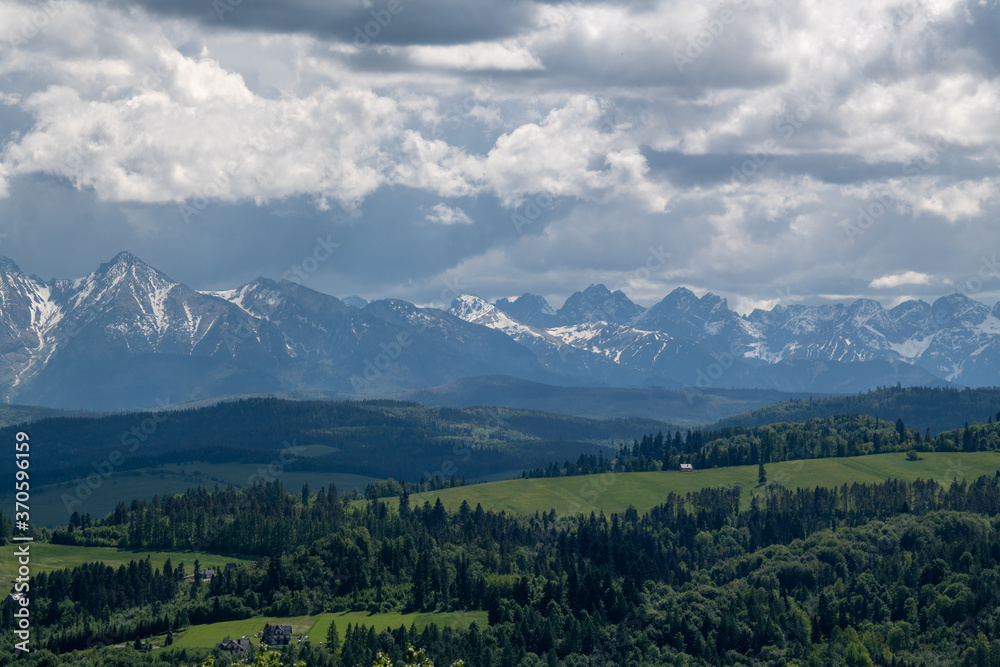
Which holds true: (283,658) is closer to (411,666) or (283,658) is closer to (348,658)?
(348,658)

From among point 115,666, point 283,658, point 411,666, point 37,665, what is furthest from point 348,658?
point 411,666

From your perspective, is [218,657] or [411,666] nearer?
[411,666]

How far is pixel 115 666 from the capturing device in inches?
7726

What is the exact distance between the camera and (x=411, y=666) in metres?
91.8

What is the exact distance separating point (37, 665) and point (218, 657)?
30.3 m

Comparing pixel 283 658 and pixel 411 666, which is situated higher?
pixel 411 666

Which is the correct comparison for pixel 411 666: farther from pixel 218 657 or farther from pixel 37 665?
pixel 37 665

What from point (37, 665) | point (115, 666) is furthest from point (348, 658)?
point (37, 665)

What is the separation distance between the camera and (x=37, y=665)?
19825 cm

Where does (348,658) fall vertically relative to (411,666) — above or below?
below

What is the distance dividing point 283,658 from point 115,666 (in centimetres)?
2732

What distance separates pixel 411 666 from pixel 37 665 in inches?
5153

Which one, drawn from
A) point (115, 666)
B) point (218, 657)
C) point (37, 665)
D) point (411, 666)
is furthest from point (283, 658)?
point (411, 666)

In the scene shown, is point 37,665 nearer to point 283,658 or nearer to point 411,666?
point 283,658
